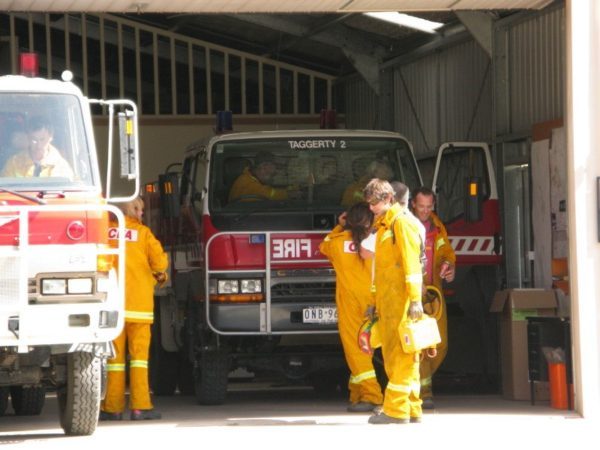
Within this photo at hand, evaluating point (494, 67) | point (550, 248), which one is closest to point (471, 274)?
point (550, 248)

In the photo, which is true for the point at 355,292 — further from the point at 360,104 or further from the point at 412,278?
the point at 360,104

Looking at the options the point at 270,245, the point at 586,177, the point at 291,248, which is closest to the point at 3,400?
the point at 270,245

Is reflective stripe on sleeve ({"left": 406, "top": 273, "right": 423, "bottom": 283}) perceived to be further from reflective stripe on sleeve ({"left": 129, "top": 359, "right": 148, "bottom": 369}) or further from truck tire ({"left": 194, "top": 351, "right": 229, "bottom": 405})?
truck tire ({"left": 194, "top": 351, "right": 229, "bottom": 405})

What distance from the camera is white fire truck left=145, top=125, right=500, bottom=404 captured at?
13.9 meters

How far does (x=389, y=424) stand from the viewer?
11695 millimetres

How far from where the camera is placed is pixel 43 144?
1112 centimetres

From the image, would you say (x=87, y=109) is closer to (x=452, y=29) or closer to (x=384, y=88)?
(x=452, y=29)

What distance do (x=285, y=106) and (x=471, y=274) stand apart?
30.0 feet

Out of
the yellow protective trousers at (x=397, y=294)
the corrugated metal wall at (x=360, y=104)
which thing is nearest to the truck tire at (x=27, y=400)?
the yellow protective trousers at (x=397, y=294)

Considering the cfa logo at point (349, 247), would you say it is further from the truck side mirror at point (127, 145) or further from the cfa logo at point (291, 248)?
the truck side mirror at point (127, 145)

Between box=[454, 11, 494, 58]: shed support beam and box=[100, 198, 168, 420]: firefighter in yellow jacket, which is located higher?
box=[454, 11, 494, 58]: shed support beam

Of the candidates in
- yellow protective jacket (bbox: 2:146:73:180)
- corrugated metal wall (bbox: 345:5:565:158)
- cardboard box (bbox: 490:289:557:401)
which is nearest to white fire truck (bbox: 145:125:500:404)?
cardboard box (bbox: 490:289:557:401)

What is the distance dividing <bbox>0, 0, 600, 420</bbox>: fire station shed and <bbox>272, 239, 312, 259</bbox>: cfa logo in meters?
2.09

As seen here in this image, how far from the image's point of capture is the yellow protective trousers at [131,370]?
42.2 feet
